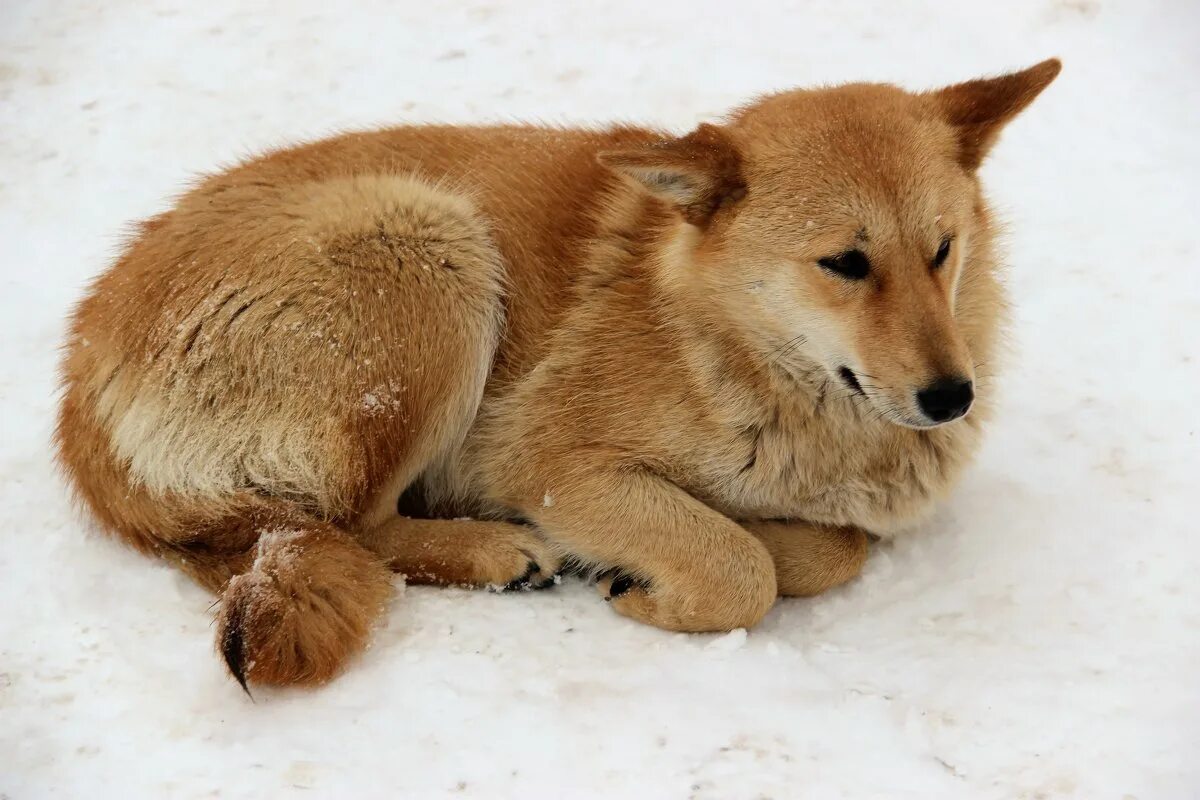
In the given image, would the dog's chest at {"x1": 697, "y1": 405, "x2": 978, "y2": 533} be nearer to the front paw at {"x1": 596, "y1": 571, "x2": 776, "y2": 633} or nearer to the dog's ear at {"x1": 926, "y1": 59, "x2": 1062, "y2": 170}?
the front paw at {"x1": 596, "y1": 571, "x2": 776, "y2": 633}

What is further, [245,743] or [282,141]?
[282,141]

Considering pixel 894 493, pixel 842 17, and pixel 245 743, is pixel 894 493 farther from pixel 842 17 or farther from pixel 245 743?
pixel 842 17

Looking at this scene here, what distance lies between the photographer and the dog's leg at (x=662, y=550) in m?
3.57

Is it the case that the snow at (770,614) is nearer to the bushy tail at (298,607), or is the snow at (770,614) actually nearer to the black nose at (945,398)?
the bushy tail at (298,607)

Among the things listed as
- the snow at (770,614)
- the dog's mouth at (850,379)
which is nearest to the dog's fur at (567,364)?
the dog's mouth at (850,379)

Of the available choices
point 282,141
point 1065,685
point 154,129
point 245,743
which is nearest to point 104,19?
point 154,129

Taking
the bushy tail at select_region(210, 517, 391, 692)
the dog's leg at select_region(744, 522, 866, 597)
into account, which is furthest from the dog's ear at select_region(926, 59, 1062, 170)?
the bushy tail at select_region(210, 517, 391, 692)

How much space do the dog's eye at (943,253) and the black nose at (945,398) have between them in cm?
44

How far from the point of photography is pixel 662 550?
145 inches

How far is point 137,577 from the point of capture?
3.65 metres

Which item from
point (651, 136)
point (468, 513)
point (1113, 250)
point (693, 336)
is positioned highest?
point (651, 136)

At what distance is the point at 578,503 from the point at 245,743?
1.33m

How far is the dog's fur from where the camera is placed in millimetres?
3424

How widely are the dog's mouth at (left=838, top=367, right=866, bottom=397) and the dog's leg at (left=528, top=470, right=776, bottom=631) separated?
1.98 feet
